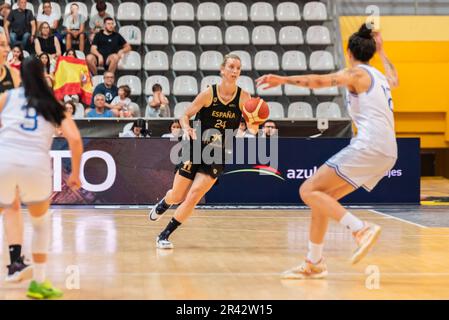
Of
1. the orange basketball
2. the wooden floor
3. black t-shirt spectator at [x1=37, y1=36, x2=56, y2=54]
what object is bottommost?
the wooden floor

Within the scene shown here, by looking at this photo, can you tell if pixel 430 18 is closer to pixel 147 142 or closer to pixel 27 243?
pixel 147 142

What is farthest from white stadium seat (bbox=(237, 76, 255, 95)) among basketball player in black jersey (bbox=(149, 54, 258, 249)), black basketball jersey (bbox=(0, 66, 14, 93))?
black basketball jersey (bbox=(0, 66, 14, 93))

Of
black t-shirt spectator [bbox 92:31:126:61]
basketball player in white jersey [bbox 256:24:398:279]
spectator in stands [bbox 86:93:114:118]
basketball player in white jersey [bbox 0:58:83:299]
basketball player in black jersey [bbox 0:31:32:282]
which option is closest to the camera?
basketball player in white jersey [bbox 0:58:83:299]

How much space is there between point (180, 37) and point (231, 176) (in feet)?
17.2

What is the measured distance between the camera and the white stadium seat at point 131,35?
18.2 m

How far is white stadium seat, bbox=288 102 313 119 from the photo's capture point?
56.5ft

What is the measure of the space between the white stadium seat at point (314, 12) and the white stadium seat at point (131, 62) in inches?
167

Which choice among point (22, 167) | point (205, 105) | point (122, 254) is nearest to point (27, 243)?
point (122, 254)

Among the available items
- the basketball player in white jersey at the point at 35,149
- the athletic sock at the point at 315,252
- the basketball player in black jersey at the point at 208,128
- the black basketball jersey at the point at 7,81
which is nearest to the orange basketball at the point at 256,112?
the basketball player in black jersey at the point at 208,128

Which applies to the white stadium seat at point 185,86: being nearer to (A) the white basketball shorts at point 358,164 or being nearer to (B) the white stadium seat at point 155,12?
(B) the white stadium seat at point 155,12

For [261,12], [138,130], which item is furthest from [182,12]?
[138,130]

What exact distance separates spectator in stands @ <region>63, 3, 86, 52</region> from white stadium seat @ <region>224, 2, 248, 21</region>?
11.5ft

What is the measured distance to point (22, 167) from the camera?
19.4ft

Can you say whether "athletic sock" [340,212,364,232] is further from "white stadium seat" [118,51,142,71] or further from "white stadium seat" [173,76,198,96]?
"white stadium seat" [118,51,142,71]
